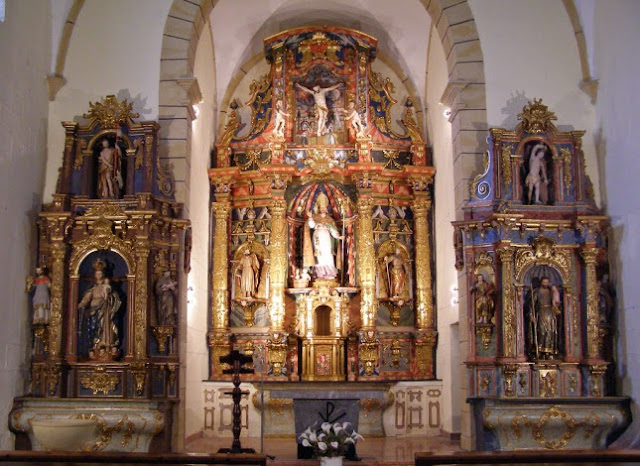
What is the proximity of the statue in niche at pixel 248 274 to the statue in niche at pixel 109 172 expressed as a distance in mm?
4461

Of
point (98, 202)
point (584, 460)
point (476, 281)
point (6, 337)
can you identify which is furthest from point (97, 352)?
point (584, 460)

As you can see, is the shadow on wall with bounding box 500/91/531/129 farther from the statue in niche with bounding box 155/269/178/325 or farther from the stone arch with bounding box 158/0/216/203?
the statue in niche with bounding box 155/269/178/325

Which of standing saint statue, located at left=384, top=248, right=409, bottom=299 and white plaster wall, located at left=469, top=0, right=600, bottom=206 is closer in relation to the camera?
white plaster wall, located at left=469, top=0, right=600, bottom=206

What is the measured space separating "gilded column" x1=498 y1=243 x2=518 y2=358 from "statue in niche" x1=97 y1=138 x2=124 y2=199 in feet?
17.5

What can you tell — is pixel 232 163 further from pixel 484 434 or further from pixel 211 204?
→ pixel 484 434

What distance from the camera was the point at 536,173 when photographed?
477 inches

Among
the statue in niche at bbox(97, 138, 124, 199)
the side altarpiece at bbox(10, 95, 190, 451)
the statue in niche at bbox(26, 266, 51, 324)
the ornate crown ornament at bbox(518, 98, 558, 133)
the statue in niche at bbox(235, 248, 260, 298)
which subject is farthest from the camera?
the statue in niche at bbox(235, 248, 260, 298)

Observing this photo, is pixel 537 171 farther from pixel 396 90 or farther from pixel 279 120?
pixel 279 120

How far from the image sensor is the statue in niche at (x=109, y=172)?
11.9 metres

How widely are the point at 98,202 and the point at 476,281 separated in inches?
205

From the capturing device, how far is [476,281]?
11.7m

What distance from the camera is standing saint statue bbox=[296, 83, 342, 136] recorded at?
1662 centimetres

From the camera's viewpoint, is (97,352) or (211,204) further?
(211,204)

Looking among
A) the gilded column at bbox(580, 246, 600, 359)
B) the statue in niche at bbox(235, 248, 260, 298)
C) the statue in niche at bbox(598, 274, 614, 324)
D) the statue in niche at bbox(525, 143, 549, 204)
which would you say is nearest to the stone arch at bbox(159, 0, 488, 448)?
the statue in niche at bbox(525, 143, 549, 204)
